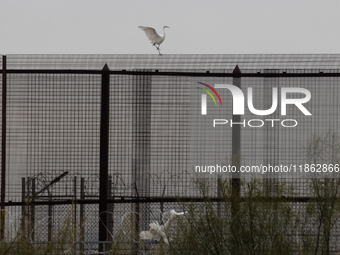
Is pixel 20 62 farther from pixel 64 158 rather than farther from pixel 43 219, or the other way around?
pixel 43 219

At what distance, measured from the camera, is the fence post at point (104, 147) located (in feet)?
15.1

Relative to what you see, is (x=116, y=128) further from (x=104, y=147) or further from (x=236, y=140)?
(x=236, y=140)

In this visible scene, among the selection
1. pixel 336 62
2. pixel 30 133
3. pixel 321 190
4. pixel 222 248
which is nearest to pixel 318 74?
pixel 336 62

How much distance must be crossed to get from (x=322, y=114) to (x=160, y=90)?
5.71 ft

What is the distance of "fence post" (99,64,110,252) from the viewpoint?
4.60m

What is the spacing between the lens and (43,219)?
4.50 m

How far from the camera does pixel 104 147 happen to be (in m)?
4.62
